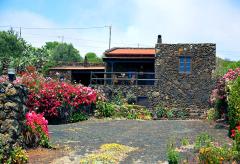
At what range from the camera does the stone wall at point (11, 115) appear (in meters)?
12.1

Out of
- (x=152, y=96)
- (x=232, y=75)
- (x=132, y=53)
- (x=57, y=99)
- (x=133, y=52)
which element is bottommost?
(x=57, y=99)

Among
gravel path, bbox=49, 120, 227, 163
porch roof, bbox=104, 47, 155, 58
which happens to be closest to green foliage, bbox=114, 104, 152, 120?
→ gravel path, bbox=49, 120, 227, 163

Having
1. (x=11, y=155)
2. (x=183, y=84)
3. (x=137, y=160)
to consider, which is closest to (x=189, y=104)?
(x=183, y=84)

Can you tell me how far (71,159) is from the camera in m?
12.6

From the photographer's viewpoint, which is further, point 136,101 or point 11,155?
point 136,101

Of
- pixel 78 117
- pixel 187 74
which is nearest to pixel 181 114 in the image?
pixel 187 74

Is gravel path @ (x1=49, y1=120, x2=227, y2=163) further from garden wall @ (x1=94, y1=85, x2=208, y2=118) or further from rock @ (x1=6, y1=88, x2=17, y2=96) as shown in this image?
garden wall @ (x1=94, y1=85, x2=208, y2=118)

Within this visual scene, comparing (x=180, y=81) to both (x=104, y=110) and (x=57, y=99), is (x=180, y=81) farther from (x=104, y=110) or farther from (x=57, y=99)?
(x=57, y=99)

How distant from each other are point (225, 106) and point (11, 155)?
42.9 ft

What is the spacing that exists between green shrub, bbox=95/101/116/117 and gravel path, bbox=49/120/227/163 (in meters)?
2.19

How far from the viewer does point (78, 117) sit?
75.8ft

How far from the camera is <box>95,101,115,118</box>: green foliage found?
24.1 metres

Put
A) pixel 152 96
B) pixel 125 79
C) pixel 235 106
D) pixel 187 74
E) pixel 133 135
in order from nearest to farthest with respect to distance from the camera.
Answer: pixel 235 106, pixel 133 135, pixel 152 96, pixel 125 79, pixel 187 74

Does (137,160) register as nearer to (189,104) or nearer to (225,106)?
(225,106)
